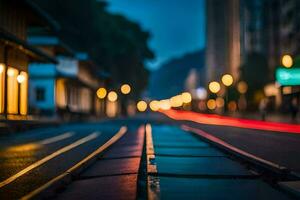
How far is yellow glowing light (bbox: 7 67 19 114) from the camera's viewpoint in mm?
34125

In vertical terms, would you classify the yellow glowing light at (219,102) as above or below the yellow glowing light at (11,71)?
above

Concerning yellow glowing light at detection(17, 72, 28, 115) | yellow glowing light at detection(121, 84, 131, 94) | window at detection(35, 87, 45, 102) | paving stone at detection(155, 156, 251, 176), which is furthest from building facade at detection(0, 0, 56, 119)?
yellow glowing light at detection(121, 84, 131, 94)

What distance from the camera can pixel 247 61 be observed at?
9194 centimetres

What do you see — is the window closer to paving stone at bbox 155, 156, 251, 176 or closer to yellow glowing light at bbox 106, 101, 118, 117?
yellow glowing light at bbox 106, 101, 118, 117

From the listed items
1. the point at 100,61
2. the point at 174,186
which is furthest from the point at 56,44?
the point at 174,186

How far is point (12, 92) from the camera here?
3519cm

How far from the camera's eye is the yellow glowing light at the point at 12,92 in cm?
3412

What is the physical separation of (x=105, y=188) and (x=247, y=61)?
278 feet

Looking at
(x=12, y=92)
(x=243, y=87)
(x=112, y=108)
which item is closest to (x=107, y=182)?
(x=12, y=92)

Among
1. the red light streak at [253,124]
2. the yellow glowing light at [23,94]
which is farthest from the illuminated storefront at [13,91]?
the red light streak at [253,124]

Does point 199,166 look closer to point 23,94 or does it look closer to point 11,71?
point 11,71

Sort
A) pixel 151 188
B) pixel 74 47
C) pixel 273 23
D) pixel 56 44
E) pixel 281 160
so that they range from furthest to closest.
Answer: pixel 273 23, pixel 74 47, pixel 56 44, pixel 281 160, pixel 151 188

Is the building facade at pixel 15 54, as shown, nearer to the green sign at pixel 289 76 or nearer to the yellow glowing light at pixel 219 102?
the green sign at pixel 289 76

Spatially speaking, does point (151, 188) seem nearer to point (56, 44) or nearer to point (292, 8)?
point (56, 44)
